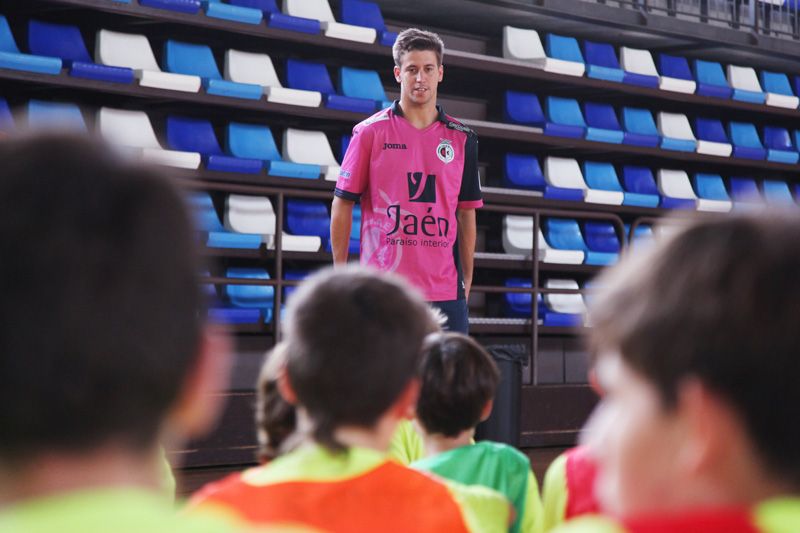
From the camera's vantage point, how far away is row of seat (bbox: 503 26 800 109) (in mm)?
6055

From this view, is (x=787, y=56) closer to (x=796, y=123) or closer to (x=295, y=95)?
(x=796, y=123)

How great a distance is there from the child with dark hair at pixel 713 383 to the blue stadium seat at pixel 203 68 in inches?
177

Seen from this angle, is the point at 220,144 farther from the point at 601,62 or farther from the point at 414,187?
the point at 601,62

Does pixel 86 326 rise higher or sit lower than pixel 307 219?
lower

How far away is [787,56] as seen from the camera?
7.37m

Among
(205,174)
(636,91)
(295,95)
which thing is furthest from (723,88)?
(205,174)

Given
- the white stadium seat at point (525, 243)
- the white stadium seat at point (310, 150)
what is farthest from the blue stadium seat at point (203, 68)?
the white stadium seat at point (525, 243)

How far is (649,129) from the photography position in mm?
6527

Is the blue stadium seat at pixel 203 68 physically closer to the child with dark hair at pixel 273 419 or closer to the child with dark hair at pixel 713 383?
the child with dark hair at pixel 273 419

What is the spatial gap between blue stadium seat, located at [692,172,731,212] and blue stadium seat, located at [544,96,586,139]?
3.34ft

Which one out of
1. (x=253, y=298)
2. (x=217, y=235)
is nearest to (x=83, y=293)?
(x=217, y=235)

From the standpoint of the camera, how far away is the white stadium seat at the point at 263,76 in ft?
16.7

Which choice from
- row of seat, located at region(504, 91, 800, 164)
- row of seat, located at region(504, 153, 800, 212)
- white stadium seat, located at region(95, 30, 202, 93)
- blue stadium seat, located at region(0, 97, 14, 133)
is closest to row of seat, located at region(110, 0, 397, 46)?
white stadium seat, located at region(95, 30, 202, 93)

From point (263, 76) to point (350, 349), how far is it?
4173mm
